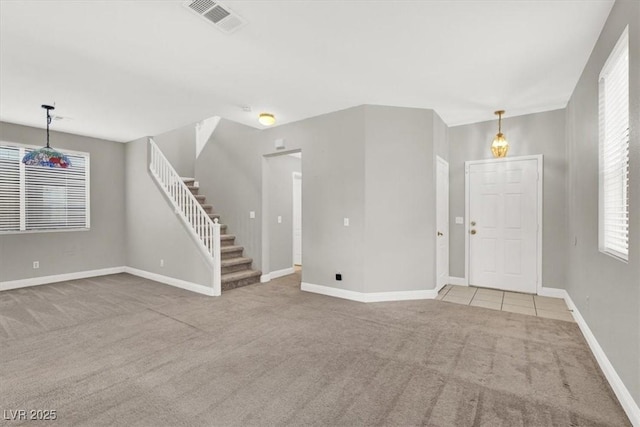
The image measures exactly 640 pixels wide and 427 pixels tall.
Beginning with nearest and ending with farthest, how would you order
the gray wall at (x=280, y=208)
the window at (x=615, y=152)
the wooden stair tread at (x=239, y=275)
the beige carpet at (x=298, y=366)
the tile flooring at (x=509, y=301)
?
the beige carpet at (x=298, y=366), the window at (x=615, y=152), the tile flooring at (x=509, y=301), the wooden stair tread at (x=239, y=275), the gray wall at (x=280, y=208)

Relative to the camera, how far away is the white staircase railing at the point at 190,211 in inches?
189

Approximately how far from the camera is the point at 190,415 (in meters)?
1.99

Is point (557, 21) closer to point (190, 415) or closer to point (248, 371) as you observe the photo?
point (248, 371)

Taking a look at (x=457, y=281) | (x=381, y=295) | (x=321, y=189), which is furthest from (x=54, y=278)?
(x=457, y=281)

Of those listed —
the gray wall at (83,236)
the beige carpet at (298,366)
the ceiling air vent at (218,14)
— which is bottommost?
the beige carpet at (298,366)

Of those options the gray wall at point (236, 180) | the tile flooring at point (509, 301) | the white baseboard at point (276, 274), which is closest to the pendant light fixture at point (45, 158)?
the gray wall at point (236, 180)

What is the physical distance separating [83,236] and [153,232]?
1486mm

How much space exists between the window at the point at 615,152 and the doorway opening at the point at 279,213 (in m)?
4.23

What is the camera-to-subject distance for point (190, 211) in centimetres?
527

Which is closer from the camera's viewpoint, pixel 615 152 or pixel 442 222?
pixel 615 152

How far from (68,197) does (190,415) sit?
18.9 ft

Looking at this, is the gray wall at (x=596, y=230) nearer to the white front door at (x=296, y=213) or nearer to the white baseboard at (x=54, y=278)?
the white front door at (x=296, y=213)

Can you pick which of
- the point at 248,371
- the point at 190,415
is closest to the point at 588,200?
the point at 248,371

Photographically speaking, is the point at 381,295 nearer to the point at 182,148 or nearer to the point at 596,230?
the point at 596,230
